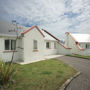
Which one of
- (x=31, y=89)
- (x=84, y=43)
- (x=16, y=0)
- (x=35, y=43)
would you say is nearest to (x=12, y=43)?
(x=35, y=43)

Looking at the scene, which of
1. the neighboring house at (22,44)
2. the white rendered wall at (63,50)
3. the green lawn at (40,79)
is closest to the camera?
the green lawn at (40,79)

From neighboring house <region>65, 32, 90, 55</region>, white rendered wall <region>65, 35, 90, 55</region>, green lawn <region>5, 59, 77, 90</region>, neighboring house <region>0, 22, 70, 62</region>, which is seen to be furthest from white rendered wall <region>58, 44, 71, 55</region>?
green lawn <region>5, 59, 77, 90</region>

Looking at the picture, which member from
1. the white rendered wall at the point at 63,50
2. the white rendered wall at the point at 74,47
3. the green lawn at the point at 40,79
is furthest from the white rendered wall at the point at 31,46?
the white rendered wall at the point at 74,47

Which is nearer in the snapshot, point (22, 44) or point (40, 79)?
point (40, 79)

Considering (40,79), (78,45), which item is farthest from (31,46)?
(78,45)

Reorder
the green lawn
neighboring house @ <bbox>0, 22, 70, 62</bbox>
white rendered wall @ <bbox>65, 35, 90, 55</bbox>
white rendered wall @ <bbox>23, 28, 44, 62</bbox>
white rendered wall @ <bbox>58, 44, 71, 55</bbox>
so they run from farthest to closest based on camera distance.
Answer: white rendered wall @ <bbox>65, 35, 90, 55</bbox>
white rendered wall @ <bbox>58, 44, 71, 55</bbox>
white rendered wall @ <bbox>23, 28, 44, 62</bbox>
neighboring house @ <bbox>0, 22, 70, 62</bbox>
the green lawn

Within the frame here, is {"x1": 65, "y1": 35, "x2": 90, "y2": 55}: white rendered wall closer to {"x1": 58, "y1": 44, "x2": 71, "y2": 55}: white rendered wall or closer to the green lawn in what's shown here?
{"x1": 58, "y1": 44, "x2": 71, "y2": 55}: white rendered wall

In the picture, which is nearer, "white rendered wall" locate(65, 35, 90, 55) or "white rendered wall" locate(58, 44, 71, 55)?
"white rendered wall" locate(58, 44, 71, 55)

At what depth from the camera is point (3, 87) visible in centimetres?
380

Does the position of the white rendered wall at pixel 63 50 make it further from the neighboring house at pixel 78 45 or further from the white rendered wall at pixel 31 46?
the white rendered wall at pixel 31 46

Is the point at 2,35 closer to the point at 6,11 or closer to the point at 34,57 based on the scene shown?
the point at 6,11

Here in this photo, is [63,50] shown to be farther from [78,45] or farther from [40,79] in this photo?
[40,79]

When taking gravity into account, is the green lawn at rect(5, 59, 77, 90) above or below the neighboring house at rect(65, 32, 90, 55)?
below

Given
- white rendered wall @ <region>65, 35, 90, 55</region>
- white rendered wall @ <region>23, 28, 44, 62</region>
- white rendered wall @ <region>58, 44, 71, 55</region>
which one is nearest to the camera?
white rendered wall @ <region>23, 28, 44, 62</region>
